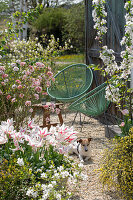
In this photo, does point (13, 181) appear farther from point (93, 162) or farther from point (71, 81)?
point (71, 81)

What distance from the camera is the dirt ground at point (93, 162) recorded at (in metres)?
2.49

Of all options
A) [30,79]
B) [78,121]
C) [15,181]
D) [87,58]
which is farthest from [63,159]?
[87,58]

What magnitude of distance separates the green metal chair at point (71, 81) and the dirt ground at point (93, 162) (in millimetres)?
520

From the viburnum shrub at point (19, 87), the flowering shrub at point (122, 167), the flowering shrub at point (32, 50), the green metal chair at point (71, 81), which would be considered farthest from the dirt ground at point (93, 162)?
the flowering shrub at point (32, 50)

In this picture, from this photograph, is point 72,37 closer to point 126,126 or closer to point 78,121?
point 78,121

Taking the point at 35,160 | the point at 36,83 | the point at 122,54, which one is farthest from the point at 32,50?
the point at 35,160

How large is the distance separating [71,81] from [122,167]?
11.2ft

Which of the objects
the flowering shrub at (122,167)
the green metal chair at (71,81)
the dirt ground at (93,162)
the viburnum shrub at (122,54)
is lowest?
the dirt ground at (93,162)

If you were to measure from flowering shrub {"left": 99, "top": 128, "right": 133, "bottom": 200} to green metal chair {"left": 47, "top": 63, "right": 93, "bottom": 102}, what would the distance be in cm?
303

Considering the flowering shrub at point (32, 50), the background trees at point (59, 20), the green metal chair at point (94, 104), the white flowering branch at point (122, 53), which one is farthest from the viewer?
the background trees at point (59, 20)

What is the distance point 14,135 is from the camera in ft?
7.16

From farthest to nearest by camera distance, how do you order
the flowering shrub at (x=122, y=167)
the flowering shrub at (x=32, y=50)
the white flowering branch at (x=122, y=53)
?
the flowering shrub at (x=32, y=50) → the white flowering branch at (x=122, y=53) → the flowering shrub at (x=122, y=167)

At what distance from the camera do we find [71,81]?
5562 millimetres

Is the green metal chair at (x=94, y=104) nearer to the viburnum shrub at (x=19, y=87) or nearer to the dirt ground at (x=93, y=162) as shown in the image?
the dirt ground at (x=93, y=162)
